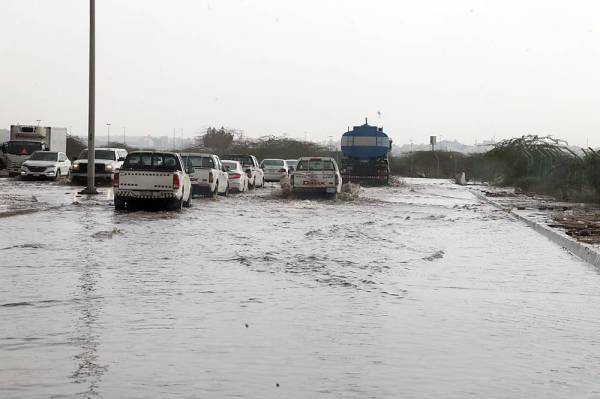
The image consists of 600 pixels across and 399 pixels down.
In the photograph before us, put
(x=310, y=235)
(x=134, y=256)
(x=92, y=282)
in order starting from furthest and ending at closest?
(x=310, y=235) < (x=134, y=256) < (x=92, y=282)

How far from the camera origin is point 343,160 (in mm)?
56125

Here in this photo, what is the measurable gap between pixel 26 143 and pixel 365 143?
1829cm

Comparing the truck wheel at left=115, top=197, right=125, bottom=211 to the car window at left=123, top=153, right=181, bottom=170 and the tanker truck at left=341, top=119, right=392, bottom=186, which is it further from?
the tanker truck at left=341, top=119, right=392, bottom=186

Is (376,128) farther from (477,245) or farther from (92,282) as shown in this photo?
(92,282)

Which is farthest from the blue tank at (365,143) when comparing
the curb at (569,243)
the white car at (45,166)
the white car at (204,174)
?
the curb at (569,243)

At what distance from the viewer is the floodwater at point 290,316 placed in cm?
726

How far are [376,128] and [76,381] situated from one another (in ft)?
162

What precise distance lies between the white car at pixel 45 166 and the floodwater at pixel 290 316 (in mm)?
29425

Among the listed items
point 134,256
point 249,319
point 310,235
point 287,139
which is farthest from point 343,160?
point 287,139

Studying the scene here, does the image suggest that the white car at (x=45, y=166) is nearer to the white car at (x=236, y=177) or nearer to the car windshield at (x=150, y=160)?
the white car at (x=236, y=177)

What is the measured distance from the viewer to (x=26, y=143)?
5522 cm

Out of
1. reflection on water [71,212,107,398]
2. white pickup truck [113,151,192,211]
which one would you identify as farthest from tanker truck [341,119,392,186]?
reflection on water [71,212,107,398]

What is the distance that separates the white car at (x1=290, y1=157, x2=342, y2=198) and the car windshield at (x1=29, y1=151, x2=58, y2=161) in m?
17.5

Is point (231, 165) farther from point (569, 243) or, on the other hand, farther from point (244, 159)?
point (569, 243)
